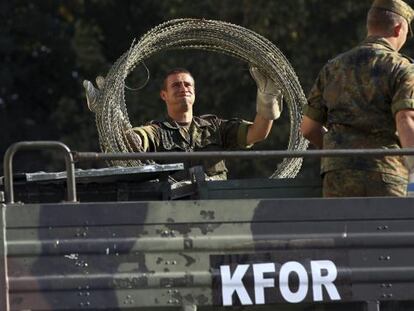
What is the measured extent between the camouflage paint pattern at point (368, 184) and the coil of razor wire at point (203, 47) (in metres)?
1.85

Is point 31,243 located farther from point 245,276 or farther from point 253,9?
point 253,9

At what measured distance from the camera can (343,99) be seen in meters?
6.55

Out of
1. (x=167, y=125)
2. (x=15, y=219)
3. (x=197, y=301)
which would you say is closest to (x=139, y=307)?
(x=197, y=301)

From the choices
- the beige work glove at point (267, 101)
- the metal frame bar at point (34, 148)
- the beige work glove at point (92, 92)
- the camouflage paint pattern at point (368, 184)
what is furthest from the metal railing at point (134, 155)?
the beige work glove at point (92, 92)

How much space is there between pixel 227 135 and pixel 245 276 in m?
2.75

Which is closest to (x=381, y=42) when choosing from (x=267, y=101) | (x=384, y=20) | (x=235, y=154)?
(x=384, y=20)

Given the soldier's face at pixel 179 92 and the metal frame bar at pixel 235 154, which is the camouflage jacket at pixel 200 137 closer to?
the soldier's face at pixel 179 92

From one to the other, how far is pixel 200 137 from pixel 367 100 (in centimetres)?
209

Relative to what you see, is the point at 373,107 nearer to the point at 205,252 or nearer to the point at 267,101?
the point at 205,252

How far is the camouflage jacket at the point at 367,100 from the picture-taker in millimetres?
6418

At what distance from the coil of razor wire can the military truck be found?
225 cm

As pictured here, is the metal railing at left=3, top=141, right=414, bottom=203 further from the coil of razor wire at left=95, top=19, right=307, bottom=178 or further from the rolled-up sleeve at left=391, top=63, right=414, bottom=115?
the coil of razor wire at left=95, top=19, right=307, bottom=178

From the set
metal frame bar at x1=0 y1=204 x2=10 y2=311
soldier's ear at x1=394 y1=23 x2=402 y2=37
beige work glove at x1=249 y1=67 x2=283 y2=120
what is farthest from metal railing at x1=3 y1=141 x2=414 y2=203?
beige work glove at x1=249 y1=67 x2=283 y2=120

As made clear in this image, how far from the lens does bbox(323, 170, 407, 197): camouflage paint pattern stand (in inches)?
252
